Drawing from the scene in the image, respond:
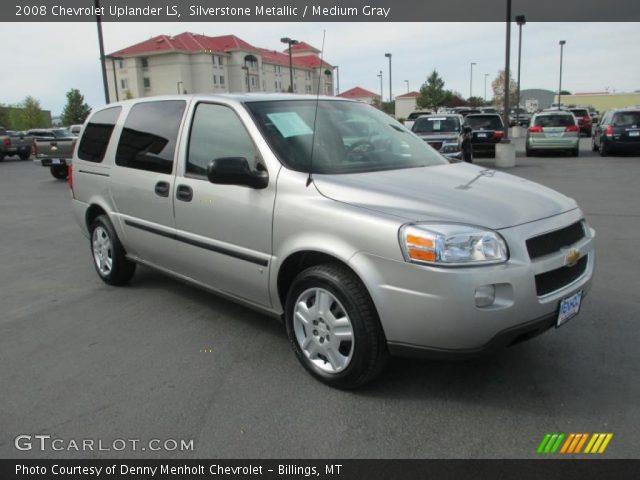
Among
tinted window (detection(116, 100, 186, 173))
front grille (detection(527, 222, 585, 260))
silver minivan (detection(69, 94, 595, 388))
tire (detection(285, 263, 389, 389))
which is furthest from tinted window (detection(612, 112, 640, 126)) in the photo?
tire (detection(285, 263, 389, 389))

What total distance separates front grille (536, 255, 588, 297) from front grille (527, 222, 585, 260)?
0.12 metres

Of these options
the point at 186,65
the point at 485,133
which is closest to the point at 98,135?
the point at 485,133

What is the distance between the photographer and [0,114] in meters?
78.9

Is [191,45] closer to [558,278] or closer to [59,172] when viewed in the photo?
[59,172]

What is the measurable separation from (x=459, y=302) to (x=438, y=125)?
45.3 ft

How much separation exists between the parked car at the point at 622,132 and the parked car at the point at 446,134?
251 inches

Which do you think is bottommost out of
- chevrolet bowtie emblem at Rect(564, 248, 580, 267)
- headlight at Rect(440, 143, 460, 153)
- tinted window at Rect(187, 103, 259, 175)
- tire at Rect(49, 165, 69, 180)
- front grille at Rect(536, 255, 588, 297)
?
tire at Rect(49, 165, 69, 180)

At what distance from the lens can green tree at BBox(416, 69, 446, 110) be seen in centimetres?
6938

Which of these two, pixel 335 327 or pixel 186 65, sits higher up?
pixel 186 65

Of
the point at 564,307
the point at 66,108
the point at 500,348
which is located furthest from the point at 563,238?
the point at 66,108

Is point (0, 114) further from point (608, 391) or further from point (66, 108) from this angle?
point (608, 391)

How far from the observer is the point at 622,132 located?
63.3 feet
